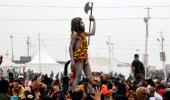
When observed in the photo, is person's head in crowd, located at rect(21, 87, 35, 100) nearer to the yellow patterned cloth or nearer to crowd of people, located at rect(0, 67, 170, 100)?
crowd of people, located at rect(0, 67, 170, 100)

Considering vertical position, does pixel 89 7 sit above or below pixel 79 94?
above

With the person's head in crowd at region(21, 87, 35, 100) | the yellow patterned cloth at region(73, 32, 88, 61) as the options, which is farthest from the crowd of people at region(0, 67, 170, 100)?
the yellow patterned cloth at region(73, 32, 88, 61)

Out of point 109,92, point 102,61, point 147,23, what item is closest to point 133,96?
point 109,92

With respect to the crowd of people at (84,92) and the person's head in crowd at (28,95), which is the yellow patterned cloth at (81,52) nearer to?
the crowd of people at (84,92)

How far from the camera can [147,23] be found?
71750 mm

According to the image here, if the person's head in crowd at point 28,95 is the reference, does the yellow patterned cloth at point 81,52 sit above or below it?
above

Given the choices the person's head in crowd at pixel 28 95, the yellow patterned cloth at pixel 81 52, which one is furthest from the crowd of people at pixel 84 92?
the yellow patterned cloth at pixel 81 52

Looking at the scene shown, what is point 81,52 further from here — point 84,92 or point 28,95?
point 28,95

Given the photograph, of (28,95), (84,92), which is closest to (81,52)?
(84,92)

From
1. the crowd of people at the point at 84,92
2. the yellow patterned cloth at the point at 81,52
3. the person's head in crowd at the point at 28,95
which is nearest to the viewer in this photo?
the crowd of people at the point at 84,92

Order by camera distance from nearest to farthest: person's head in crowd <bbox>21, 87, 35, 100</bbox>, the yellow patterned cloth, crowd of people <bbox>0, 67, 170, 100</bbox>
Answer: crowd of people <bbox>0, 67, 170, 100</bbox> < person's head in crowd <bbox>21, 87, 35, 100</bbox> < the yellow patterned cloth

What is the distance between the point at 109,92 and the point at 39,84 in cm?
194

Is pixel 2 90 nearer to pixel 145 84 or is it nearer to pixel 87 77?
pixel 87 77

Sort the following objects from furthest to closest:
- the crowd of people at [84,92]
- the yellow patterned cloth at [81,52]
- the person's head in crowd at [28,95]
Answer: the yellow patterned cloth at [81,52] < the person's head in crowd at [28,95] < the crowd of people at [84,92]
